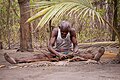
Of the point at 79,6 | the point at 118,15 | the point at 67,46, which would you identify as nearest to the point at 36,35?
the point at 118,15

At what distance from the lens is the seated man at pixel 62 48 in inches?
253

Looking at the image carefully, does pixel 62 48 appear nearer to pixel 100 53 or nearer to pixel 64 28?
pixel 64 28

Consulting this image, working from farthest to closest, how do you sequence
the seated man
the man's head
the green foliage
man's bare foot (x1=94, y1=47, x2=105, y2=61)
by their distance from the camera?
the man's head → the seated man → man's bare foot (x1=94, y1=47, x2=105, y2=61) → the green foliage

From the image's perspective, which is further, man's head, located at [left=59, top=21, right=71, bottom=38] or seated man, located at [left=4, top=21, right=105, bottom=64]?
man's head, located at [left=59, top=21, right=71, bottom=38]

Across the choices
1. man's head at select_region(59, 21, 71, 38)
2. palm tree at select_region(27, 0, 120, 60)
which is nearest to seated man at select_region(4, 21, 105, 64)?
man's head at select_region(59, 21, 71, 38)

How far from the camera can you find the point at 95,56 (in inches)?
248

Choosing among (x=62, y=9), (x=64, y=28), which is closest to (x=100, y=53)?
(x=64, y=28)

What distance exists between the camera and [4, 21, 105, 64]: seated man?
6.43 meters

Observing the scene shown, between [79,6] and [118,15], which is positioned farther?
[118,15]

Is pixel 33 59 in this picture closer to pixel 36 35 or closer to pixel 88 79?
pixel 88 79

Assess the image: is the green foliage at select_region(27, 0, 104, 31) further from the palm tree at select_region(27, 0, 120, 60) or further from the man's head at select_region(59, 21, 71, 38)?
the man's head at select_region(59, 21, 71, 38)

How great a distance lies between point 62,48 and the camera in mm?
6906

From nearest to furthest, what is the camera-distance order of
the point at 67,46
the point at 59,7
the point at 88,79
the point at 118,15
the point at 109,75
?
the point at 88,79
the point at 109,75
the point at 59,7
the point at 67,46
the point at 118,15

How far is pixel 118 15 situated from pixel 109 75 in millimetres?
7102
